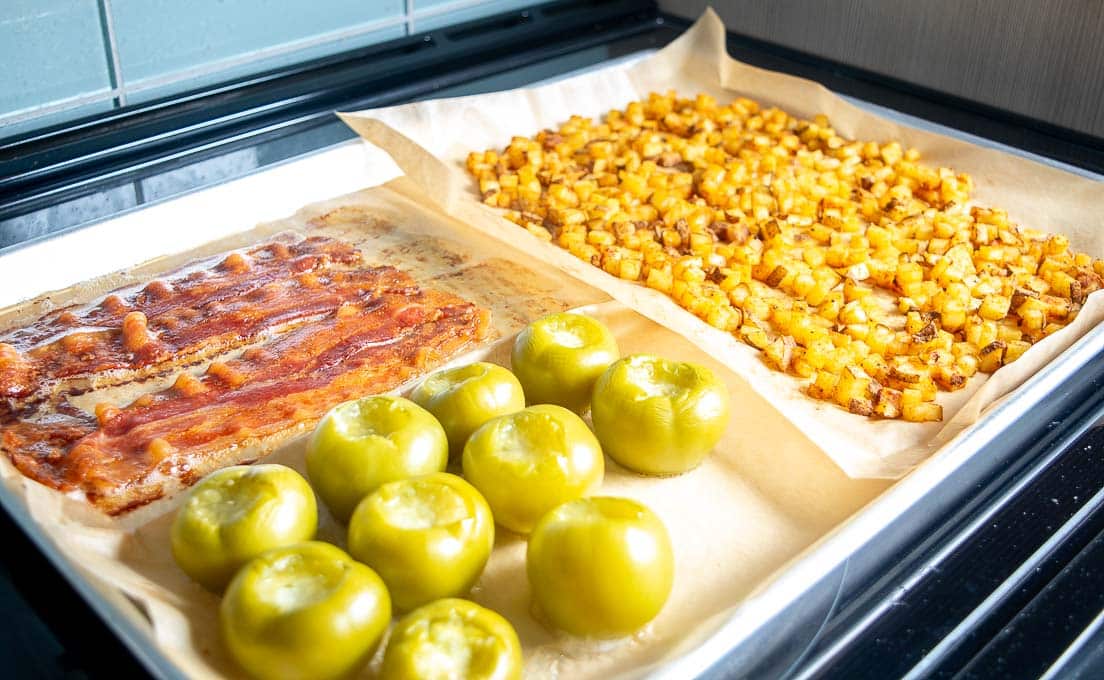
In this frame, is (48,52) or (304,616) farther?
(48,52)

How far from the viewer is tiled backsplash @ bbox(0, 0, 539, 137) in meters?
1.93

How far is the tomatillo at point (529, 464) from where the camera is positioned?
1.06 meters

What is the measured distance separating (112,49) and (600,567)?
163 centimetres

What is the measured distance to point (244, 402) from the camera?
1.33m

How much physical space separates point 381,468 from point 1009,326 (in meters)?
1.02

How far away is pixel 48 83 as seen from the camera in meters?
1.98

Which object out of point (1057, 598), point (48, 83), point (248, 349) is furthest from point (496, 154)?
point (1057, 598)

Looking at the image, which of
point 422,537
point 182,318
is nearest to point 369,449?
point 422,537

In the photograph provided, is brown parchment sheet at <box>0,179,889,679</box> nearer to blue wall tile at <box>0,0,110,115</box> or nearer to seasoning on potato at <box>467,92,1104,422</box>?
seasoning on potato at <box>467,92,1104,422</box>

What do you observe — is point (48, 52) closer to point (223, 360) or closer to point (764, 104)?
point (223, 360)

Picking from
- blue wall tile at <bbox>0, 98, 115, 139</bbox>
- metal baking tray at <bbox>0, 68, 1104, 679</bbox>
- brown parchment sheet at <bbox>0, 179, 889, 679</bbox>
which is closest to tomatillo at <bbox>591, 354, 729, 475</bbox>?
brown parchment sheet at <bbox>0, 179, 889, 679</bbox>

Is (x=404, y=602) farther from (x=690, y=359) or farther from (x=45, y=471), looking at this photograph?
(x=690, y=359)

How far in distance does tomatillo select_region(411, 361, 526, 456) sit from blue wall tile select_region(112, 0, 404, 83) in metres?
1.26

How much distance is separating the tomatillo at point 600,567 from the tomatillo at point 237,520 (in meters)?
0.23
